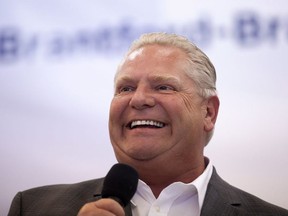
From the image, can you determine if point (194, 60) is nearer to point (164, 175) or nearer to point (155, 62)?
point (155, 62)

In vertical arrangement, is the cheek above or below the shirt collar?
above

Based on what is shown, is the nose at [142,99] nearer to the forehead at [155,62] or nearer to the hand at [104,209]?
the forehead at [155,62]

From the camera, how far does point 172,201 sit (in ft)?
Answer: 6.01

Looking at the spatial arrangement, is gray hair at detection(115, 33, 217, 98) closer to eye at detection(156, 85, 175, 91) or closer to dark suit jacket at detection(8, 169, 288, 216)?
eye at detection(156, 85, 175, 91)

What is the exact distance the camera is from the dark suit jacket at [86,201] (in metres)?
1.83

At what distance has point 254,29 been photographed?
243 cm

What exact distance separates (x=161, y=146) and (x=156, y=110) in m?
0.14

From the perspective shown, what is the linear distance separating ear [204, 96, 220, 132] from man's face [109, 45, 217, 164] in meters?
0.04

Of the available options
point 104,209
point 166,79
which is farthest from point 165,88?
point 104,209

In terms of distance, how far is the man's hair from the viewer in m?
1.98

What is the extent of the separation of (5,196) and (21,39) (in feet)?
2.75

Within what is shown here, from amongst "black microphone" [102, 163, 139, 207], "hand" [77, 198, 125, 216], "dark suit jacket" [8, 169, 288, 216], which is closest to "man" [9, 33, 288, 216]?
"dark suit jacket" [8, 169, 288, 216]

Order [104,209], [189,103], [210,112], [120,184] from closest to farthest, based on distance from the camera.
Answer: [104,209], [120,184], [189,103], [210,112]

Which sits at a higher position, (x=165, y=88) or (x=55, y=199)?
(x=165, y=88)
